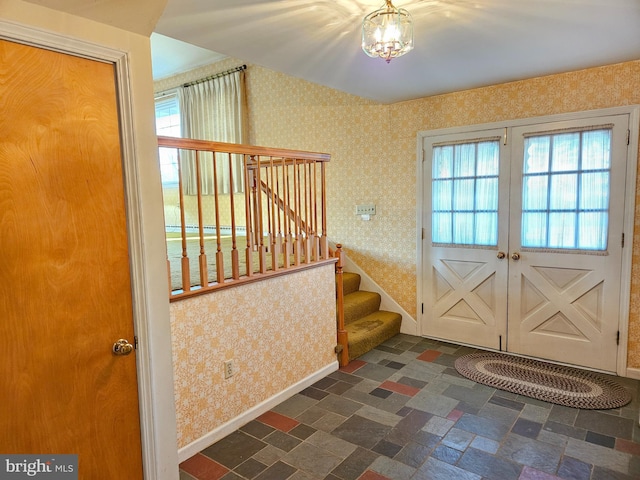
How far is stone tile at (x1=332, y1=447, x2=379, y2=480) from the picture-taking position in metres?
2.16

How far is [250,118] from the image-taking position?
547cm

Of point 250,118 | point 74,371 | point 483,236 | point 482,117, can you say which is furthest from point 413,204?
point 74,371

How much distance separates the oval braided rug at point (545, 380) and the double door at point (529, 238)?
0.55 feet

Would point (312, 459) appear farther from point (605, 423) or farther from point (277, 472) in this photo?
point (605, 423)

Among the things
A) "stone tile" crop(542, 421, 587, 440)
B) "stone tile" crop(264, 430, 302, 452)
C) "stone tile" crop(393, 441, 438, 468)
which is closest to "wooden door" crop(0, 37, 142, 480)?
"stone tile" crop(264, 430, 302, 452)

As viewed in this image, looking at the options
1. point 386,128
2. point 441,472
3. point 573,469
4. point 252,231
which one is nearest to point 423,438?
point 441,472

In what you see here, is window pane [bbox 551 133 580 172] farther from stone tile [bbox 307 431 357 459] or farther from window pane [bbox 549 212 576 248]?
stone tile [bbox 307 431 357 459]

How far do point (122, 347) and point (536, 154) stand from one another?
349 cm

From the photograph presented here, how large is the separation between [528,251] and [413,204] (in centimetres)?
119

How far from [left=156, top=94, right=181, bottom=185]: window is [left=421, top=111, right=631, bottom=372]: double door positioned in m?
4.09

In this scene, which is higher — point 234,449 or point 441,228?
point 441,228

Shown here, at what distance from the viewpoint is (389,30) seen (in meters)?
1.91

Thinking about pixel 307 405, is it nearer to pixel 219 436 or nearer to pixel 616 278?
pixel 219 436

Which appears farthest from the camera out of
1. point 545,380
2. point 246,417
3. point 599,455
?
point 545,380
